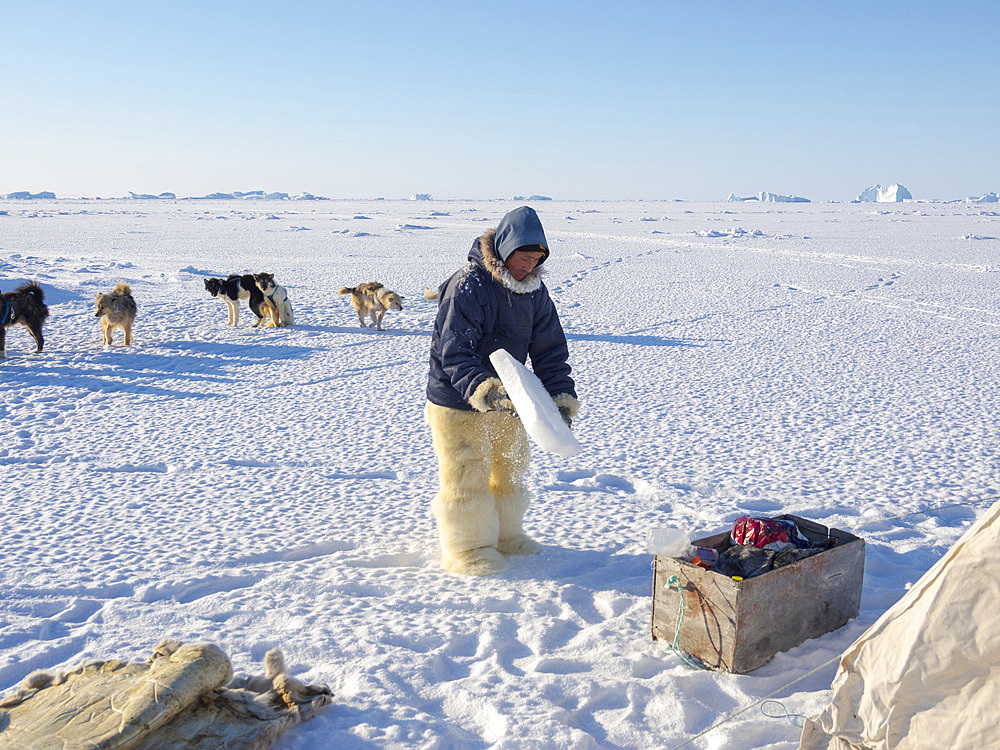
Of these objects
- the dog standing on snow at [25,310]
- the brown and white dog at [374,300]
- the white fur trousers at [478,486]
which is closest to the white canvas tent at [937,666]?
the white fur trousers at [478,486]

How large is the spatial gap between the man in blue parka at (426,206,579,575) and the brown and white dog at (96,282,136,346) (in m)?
7.97

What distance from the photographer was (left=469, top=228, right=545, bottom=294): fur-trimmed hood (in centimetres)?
343

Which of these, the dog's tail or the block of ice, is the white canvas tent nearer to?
the block of ice

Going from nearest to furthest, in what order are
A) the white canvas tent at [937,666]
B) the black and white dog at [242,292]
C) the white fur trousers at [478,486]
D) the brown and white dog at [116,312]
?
the white canvas tent at [937,666] < the white fur trousers at [478,486] < the brown and white dog at [116,312] < the black and white dog at [242,292]

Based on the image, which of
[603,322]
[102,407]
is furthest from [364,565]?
[603,322]

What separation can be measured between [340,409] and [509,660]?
4.57m

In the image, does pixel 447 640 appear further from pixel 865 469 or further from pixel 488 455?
pixel 865 469

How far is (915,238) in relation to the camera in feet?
105

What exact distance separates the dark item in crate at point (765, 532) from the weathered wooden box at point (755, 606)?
0.20 m

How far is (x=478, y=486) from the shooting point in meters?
3.64

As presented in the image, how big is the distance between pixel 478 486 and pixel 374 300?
830cm

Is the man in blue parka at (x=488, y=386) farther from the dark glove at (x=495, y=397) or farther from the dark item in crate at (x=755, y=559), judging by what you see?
the dark item in crate at (x=755, y=559)

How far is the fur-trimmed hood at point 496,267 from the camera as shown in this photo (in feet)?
11.2

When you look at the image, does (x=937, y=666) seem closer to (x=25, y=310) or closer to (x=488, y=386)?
(x=488, y=386)
